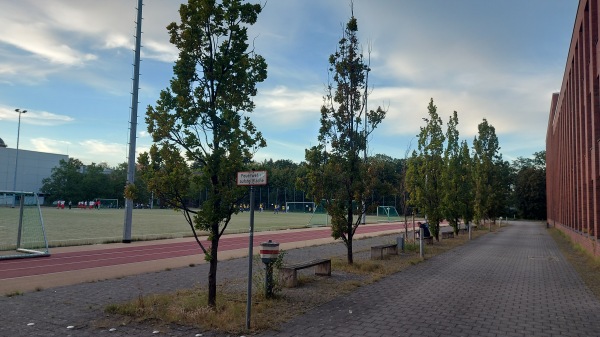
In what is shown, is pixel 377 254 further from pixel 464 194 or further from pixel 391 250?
pixel 464 194

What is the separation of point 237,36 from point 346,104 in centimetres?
625

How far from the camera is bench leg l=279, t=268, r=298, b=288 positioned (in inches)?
380

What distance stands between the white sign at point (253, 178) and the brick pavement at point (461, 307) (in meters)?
2.19

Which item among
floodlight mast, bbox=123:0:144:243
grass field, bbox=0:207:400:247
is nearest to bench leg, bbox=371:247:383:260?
floodlight mast, bbox=123:0:144:243

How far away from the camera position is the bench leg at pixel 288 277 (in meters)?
9.64

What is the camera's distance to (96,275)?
11414 mm

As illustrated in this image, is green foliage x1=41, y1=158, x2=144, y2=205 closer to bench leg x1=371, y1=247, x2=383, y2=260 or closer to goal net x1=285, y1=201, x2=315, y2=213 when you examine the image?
goal net x1=285, y1=201, x2=315, y2=213

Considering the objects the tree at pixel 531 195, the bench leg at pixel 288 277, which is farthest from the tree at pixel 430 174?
the tree at pixel 531 195

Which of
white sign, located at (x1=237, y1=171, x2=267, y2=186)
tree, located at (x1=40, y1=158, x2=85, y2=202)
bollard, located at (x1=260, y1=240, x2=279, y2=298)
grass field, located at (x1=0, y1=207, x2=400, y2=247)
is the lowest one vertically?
grass field, located at (x1=0, y1=207, x2=400, y2=247)

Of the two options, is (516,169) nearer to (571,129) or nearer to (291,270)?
(571,129)

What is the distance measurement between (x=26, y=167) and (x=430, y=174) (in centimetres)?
9186

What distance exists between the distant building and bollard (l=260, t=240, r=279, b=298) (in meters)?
87.5

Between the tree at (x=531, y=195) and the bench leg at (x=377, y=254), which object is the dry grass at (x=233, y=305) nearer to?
the bench leg at (x=377, y=254)

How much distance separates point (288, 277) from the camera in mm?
9727
